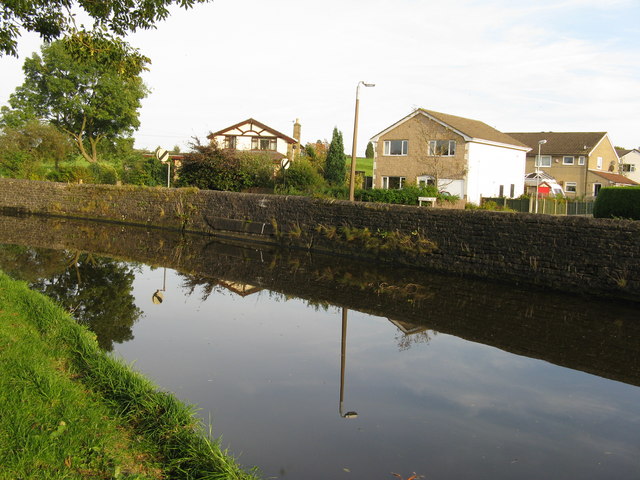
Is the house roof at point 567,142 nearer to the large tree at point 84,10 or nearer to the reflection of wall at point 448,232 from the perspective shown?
the reflection of wall at point 448,232

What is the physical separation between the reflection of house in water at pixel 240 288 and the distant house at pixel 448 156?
2935cm

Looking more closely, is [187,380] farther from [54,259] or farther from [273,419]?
[54,259]

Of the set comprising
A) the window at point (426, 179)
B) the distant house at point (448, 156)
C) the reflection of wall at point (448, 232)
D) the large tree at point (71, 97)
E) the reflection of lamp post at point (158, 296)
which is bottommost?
the reflection of lamp post at point (158, 296)

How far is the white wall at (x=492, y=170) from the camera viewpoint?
41.3 meters

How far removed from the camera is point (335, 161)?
54500 millimetres

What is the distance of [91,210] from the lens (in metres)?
28.8

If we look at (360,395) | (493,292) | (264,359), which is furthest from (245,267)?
(360,395)

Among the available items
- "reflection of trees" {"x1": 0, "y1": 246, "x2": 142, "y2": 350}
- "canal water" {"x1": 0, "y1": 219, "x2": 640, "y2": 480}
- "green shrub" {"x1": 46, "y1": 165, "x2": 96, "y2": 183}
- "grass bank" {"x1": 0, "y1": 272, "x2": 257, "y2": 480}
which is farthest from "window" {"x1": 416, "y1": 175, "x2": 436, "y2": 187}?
"grass bank" {"x1": 0, "y1": 272, "x2": 257, "y2": 480}

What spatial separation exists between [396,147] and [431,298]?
34.3 m

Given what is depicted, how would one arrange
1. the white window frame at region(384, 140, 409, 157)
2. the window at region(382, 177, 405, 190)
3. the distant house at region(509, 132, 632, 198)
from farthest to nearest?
the distant house at region(509, 132, 632, 198), the window at region(382, 177, 405, 190), the white window frame at region(384, 140, 409, 157)

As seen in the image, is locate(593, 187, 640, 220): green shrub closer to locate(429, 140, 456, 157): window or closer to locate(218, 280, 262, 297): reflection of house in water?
locate(218, 280, 262, 297): reflection of house in water

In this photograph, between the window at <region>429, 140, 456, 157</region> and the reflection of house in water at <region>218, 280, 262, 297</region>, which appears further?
the window at <region>429, 140, 456, 157</region>

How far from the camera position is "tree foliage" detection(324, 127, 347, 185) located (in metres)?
54.1

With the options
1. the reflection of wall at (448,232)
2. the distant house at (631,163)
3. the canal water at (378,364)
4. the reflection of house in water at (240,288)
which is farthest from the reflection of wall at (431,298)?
the distant house at (631,163)
